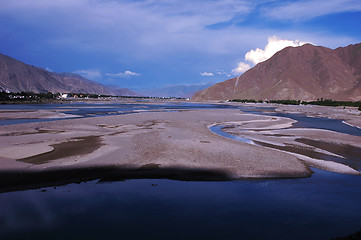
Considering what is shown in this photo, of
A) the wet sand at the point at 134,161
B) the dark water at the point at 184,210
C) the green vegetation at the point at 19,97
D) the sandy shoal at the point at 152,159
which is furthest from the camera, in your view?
the green vegetation at the point at 19,97

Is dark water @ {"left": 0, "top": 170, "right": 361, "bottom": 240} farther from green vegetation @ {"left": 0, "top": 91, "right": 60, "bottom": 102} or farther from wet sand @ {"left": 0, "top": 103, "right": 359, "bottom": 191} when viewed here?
green vegetation @ {"left": 0, "top": 91, "right": 60, "bottom": 102}

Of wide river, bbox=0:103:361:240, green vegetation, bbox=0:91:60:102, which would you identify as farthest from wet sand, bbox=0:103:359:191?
green vegetation, bbox=0:91:60:102

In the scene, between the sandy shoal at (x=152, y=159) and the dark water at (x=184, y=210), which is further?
the sandy shoal at (x=152, y=159)

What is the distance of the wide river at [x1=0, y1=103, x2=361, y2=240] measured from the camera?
7.00m

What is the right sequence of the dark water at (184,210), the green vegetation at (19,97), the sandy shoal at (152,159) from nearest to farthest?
the dark water at (184,210), the sandy shoal at (152,159), the green vegetation at (19,97)

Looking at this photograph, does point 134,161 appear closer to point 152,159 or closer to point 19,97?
point 152,159

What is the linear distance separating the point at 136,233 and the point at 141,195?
2.48m

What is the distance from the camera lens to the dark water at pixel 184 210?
A: 23.0ft

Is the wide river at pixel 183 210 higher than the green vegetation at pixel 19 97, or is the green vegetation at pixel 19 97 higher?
the green vegetation at pixel 19 97

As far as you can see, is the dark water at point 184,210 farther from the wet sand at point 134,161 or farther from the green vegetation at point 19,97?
the green vegetation at point 19,97

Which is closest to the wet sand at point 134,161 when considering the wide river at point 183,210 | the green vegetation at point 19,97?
the wide river at point 183,210

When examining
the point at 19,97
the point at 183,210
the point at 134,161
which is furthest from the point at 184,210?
the point at 19,97

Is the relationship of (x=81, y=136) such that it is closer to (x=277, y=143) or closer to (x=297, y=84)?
(x=277, y=143)

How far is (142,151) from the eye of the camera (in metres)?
15.5
